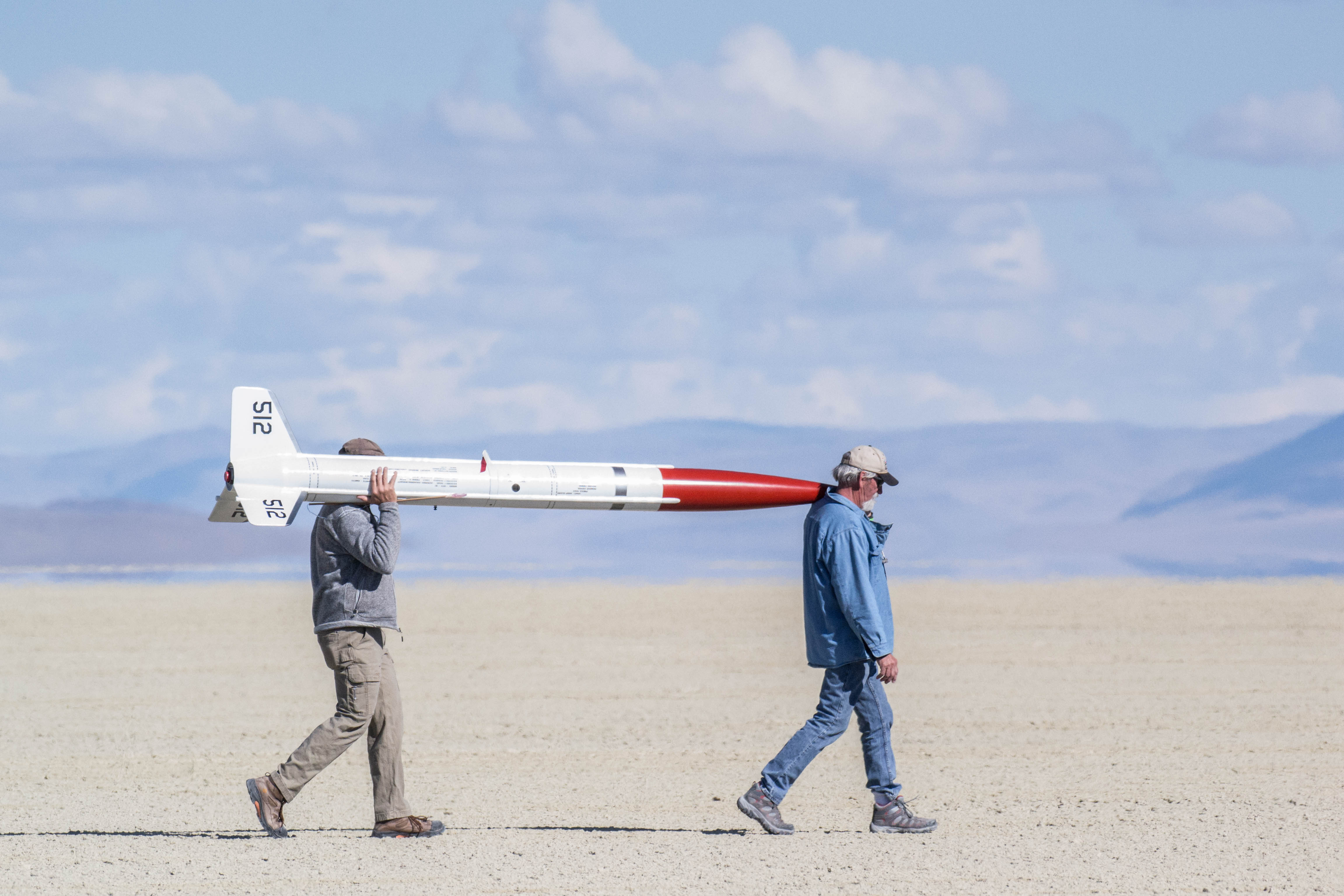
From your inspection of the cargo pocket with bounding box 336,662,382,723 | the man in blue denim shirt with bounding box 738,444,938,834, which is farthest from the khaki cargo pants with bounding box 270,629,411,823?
the man in blue denim shirt with bounding box 738,444,938,834

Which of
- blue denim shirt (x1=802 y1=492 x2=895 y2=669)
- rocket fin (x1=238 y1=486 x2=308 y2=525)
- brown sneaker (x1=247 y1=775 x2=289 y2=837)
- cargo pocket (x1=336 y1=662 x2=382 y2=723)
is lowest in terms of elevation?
brown sneaker (x1=247 y1=775 x2=289 y2=837)

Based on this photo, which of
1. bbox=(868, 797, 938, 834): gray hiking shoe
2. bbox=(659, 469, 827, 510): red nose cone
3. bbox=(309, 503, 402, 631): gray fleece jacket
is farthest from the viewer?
bbox=(659, 469, 827, 510): red nose cone

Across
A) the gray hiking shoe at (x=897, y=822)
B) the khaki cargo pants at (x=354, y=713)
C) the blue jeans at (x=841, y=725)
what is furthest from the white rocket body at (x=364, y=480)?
the gray hiking shoe at (x=897, y=822)

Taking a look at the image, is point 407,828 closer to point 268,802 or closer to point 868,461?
point 268,802

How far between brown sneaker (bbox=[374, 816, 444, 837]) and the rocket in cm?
175

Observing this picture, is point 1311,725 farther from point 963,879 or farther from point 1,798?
point 1,798

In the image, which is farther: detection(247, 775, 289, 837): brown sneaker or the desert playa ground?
detection(247, 775, 289, 837): brown sneaker

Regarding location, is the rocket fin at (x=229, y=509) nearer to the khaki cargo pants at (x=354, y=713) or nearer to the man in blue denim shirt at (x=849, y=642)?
the khaki cargo pants at (x=354, y=713)

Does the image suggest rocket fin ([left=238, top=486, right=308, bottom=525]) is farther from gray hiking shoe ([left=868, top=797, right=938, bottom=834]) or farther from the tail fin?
gray hiking shoe ([left=868, top=797, right=938, bottom=834])

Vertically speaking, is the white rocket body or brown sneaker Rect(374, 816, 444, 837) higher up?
the white rocket body

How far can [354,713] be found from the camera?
843 cm

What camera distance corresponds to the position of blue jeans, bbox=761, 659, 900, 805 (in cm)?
858

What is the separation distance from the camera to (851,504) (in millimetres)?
8672

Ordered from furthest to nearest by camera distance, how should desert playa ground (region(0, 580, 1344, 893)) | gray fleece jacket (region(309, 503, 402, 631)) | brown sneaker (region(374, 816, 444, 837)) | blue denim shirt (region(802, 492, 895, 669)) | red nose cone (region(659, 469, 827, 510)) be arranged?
red nose cone (region(659, 469, 827, 510)), brown sneaker (region(374, 816, 444, 837)), blue denim shirt (region(802, 492, 895, 669)), gray fleece jacket (region(309, 503, 402, 631)), desert playa ground (region(0, 580, 1344, 893))
